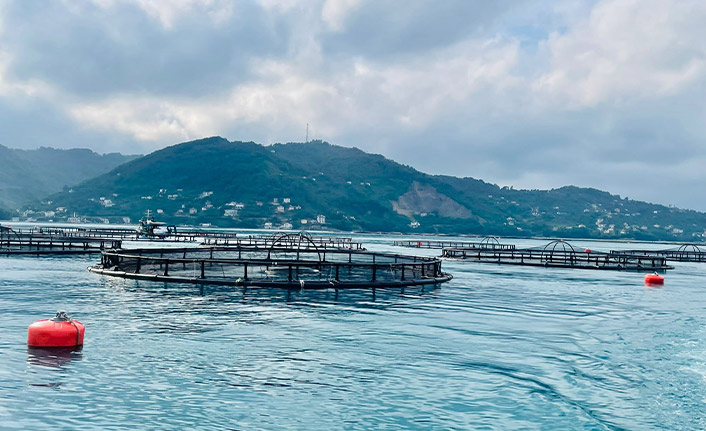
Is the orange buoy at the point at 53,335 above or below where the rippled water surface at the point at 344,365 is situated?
above

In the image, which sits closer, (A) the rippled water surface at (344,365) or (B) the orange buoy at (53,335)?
(A) the rippled water surface at (344,365)

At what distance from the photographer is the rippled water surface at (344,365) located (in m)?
13.3

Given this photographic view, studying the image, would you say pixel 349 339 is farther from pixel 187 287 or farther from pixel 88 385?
pixel 187 287

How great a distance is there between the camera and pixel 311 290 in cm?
3891

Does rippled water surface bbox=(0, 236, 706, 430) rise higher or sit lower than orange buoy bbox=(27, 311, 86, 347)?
lower

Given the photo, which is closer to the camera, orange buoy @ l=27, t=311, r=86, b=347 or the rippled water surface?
the rippled water surface

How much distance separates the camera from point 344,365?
1806 centimetres

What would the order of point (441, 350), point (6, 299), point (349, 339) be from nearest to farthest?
1. point (441, 350)
2. point (349, 339)
3. point (6, 299)

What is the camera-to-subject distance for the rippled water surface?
13.3 meters

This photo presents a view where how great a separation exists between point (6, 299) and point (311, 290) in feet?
57.9

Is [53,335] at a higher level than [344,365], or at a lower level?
higher

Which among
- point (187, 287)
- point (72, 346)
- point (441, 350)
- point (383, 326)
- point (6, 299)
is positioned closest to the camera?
point (72, 346)

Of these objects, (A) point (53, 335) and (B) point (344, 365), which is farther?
(A) point (53, 335)

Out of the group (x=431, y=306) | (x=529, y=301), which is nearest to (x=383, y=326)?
(x=431, y=306)
